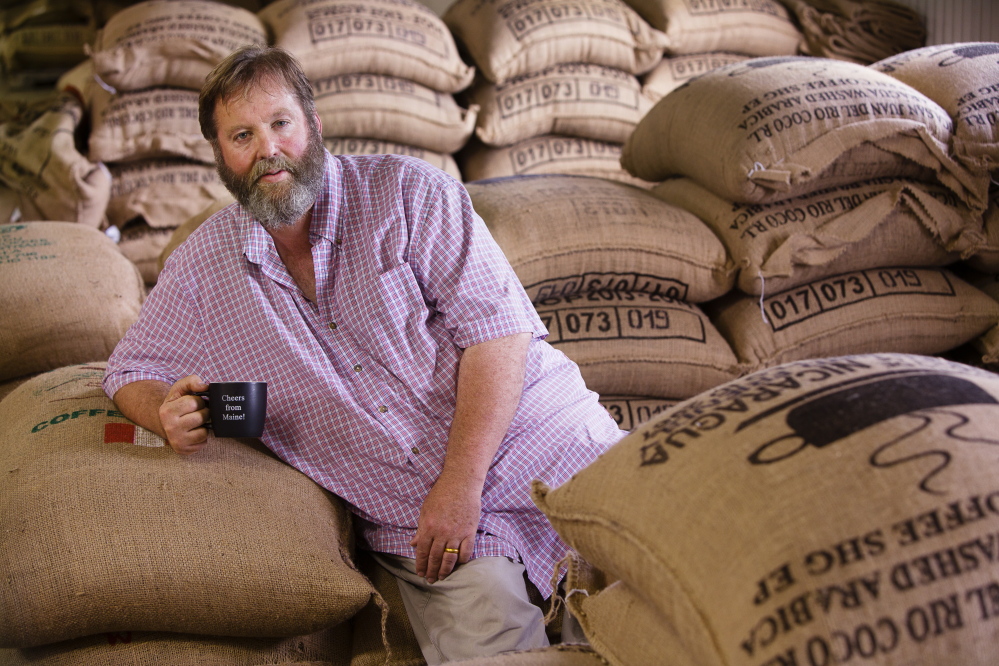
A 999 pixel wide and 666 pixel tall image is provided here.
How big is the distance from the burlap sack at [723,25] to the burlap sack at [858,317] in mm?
1343

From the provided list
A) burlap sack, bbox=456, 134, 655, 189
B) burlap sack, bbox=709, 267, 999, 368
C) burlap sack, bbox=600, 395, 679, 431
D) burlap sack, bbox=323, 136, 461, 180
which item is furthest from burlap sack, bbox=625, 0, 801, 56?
burlap sack, bbox=600, 395, 679, 431

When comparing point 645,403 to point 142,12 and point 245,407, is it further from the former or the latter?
point 142,12

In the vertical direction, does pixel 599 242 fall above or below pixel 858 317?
above

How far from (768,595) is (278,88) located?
105cm

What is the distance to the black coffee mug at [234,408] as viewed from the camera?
1.14 m

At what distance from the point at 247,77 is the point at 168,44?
53.9 inches

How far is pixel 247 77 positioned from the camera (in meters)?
1.32

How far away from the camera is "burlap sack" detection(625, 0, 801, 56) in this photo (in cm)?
295

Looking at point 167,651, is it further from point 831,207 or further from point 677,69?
point 677,69

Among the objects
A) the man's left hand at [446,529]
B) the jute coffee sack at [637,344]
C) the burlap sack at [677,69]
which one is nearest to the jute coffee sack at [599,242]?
the jute coffee sack at [637,344]

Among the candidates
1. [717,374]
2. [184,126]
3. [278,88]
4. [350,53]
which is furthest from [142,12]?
[717,374]

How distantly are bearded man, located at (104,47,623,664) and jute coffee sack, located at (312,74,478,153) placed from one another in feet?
4.23

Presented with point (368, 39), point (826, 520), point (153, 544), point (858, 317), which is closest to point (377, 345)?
point (153, 544)

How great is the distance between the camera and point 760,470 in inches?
28.8
